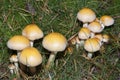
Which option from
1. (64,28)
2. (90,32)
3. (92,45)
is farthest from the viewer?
(64,28)

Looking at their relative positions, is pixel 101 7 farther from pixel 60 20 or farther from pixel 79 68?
pixel 79 68

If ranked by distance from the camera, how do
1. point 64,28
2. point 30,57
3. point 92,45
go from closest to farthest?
1. point 30,57
2. point 92,45
3. point 64,28

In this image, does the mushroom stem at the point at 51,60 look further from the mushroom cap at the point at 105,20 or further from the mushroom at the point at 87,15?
the mushroom cap at the point at 105,20

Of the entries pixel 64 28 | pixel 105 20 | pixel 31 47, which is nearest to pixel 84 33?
pixel 105 20

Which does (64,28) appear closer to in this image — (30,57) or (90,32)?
(90,32)

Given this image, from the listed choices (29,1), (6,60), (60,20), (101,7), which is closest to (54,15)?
A: (60,20)

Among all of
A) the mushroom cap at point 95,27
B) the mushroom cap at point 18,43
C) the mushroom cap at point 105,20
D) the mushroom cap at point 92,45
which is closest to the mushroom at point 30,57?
the mushroom cap at point 18,43
